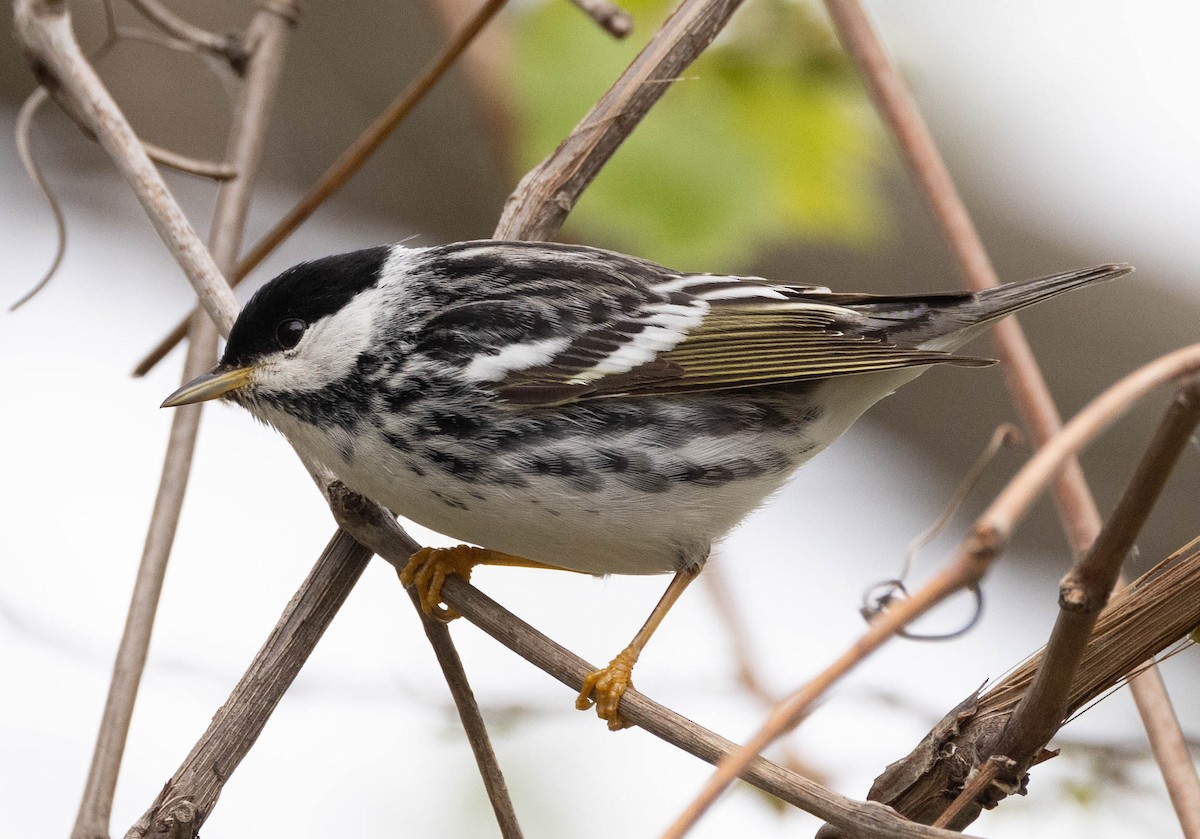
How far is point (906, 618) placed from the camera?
1098mm

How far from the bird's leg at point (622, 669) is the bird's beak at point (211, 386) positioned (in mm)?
840

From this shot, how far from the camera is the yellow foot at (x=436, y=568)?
2248 millimetres

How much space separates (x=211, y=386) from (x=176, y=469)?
19cm

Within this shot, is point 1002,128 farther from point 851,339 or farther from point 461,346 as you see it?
point 461,346

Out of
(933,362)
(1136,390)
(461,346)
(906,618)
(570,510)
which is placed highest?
(933,362)

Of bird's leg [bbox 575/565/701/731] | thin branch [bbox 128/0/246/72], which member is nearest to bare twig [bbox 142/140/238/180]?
thin branch [bbox 128/0/246/72]

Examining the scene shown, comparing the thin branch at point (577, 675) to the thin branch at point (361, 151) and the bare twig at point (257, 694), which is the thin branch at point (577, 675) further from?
the thin branch at point (361, 151)

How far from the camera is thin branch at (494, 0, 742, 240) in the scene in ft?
7.86

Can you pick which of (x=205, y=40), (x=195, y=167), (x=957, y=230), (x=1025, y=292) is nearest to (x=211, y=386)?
(x=195, y=167)

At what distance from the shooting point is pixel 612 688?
7.68 ft

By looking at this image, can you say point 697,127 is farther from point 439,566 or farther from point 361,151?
point 439,566

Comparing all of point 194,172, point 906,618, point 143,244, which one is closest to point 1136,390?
point 906,618

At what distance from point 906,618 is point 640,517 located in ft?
4.22

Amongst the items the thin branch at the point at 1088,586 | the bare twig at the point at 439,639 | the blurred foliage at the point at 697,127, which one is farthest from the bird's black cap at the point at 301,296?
the thin branch at the point at 1088,586
